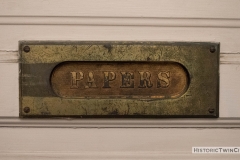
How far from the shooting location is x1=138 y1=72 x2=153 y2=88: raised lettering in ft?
2.23

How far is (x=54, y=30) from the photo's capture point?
27.1 inches

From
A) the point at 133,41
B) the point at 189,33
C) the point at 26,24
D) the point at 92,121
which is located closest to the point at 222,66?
the point at 189,33

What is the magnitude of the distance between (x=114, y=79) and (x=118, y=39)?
0.31ft

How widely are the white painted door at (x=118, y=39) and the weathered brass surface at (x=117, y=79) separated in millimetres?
23

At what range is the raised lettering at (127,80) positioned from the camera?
68 centimetres
